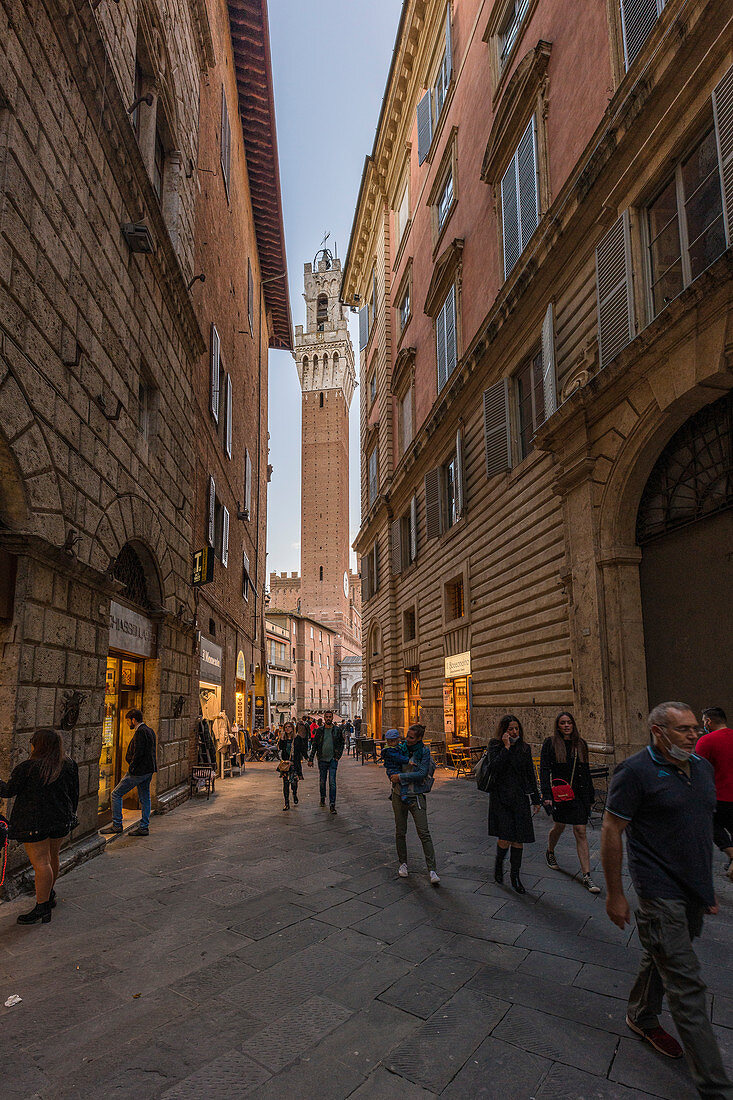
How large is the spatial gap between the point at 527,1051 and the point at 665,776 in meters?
1.42

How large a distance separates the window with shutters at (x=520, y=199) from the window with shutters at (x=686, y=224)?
3936 mm

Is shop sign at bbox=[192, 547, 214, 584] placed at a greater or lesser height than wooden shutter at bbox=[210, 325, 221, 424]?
lesser

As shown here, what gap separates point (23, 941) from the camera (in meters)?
4.50

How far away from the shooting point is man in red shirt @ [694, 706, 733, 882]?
5.48 metres

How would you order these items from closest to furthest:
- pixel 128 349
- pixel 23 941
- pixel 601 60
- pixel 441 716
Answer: pixel 23 941
pixel 128 349
pixel 601 60
pixel 441 716

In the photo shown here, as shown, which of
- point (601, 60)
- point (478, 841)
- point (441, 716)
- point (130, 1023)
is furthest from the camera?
point (441, 716)

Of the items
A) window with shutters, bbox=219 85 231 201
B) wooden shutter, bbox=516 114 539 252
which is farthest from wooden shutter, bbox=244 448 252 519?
wooden shutter, bbox=516 114 539 252

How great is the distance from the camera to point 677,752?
2.97 meters

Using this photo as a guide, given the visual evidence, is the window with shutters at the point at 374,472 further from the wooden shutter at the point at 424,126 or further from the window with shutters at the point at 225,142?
the window with shutters at the point at 225,142

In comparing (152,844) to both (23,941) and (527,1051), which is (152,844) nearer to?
(23,941)

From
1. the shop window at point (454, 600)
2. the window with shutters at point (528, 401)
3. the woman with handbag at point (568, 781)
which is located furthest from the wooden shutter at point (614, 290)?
the shop window at point (454, 600)

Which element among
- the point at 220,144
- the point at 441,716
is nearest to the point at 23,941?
the point at 441,716

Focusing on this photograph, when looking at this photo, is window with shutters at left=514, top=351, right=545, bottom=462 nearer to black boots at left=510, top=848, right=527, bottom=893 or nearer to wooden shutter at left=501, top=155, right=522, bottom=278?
wooden shutter at left=501, top=155, right=522, bottom=278

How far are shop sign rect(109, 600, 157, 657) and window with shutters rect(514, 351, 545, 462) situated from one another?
731cm
